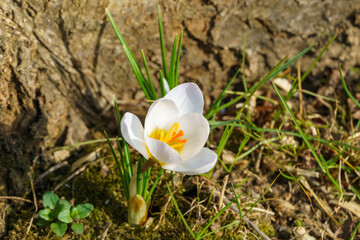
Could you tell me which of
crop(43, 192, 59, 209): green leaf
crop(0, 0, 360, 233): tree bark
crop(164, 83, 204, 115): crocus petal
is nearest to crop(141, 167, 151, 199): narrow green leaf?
crop(164, 83, 204, 115): crocus petal

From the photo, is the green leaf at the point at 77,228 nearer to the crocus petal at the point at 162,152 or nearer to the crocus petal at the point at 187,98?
the crocus petal at the point at 162,152

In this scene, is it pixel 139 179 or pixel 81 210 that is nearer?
pixel 139 179

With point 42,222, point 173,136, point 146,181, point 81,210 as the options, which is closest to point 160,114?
point 173,136

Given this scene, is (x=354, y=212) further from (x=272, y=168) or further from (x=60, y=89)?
(x=60, y=89)

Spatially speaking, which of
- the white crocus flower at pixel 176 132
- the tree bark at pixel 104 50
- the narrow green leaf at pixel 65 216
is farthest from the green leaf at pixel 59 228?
the white crocus flower at pixel 176 132

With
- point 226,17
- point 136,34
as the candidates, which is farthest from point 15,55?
point 226,17

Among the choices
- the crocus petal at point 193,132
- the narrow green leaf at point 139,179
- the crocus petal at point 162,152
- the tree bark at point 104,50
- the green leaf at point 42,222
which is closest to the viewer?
the crocus petal at point 162,152

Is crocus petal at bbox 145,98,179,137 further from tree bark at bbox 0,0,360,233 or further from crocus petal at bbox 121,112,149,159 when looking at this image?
tree bark at bbox 0,0,360,233

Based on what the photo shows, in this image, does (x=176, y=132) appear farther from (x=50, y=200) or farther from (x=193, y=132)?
(x=50, y=200)
